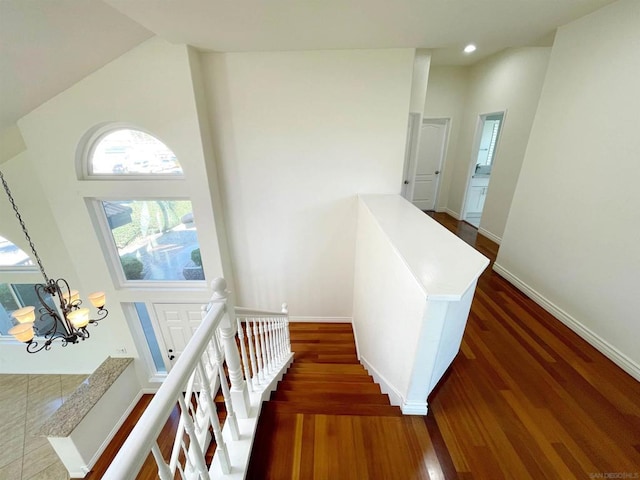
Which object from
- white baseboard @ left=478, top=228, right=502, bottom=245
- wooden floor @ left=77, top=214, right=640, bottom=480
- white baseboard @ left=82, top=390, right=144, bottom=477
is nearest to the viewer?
wooden floor @ left=77, top=214, right=640, bottom=480

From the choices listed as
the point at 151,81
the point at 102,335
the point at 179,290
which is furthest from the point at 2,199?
the point at 151,81

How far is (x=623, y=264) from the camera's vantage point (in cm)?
182

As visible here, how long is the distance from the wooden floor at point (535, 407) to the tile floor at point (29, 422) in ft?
13.9

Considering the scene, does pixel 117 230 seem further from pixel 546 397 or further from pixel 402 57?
pixel 546 397

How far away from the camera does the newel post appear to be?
1.04m

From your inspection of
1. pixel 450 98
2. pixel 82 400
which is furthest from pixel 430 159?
pixel 82 400

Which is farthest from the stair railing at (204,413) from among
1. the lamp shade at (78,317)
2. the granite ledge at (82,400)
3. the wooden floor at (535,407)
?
the granite ledge at (82,400)

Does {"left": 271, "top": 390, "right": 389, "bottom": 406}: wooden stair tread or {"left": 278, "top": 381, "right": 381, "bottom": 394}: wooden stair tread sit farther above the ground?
{"left": 271, "top": 390, "right": 389, "bottom": 406}: wooden stair tread

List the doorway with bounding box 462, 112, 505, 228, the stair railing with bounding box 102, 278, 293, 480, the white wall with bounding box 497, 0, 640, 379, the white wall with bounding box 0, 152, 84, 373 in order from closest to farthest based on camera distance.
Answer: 1. the stair railing with bounding box 102, 278, 293, 480
2. the white wall with bounding box 497, 0, 640, 379
3. the white wall with bounding box 0, 152, 84, 373
4. the doorway with bounding box 462, 112, 505, 228

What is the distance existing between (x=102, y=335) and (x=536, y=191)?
19.2 feet

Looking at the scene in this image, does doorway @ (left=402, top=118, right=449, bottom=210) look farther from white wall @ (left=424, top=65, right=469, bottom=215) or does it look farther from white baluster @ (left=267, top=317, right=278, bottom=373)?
white baluster @ (left=267, top=317, right=278, bottom=373)

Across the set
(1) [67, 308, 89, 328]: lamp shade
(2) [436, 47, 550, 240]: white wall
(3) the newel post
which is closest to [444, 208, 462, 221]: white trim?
(2) [436, 47, 550, 240]: white wall

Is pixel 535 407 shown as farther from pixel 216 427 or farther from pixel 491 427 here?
pixel 216 427

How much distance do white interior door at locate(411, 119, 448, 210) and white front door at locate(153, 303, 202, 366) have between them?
14.2ft
